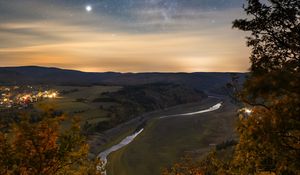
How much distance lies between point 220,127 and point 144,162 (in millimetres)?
62249

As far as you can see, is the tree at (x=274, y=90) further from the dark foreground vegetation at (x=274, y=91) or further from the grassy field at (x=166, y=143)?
the grassy field at (x=166, y=143)

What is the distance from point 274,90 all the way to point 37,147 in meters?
11.7

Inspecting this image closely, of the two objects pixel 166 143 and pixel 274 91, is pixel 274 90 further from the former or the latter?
pixel 166 143

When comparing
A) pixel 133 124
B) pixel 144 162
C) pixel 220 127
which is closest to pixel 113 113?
pixel 133 124

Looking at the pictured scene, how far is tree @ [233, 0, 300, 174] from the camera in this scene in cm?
1353

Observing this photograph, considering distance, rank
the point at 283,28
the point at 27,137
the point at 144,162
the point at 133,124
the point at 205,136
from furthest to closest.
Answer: the point at 133,124
the point at 205,136
the point at 144,162
the point at 27,137
the point at 283,28

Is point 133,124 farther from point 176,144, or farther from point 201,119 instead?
point 176,144

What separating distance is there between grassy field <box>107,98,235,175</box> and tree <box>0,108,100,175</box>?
5662 centimetres

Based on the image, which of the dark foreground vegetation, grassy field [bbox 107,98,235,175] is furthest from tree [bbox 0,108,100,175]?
grassy field [bbox 107,98,235,175]

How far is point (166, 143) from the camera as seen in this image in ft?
380

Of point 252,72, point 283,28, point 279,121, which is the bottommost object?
point 279,121

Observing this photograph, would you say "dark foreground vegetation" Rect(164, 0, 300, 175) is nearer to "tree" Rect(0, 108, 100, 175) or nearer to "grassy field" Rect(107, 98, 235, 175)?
"tree" Rect(0, 108, 100, 175)

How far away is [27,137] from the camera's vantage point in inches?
762

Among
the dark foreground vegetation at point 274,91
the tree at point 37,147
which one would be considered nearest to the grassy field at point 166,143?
the tree at point 37,147
